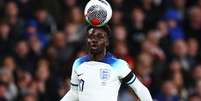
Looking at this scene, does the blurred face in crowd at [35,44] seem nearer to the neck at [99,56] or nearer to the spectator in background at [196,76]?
the spectator in background at [196,76]

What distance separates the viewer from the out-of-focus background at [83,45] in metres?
16.9

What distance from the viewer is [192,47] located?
18.9m

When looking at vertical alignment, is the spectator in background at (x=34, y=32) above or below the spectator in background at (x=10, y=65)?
above

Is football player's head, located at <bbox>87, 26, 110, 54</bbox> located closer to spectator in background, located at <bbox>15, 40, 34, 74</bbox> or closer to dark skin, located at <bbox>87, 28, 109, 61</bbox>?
dark skin, located at <bbox>87, 28, 109, 61</bbox>

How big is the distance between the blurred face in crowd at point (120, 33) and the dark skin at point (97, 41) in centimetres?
694

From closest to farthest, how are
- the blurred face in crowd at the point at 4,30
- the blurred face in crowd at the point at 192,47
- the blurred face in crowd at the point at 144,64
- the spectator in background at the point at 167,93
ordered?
the spectator in background at the point at 167,93, the blurred face in crowd at the point at 144,64, the blurred face in crowd at the point at 4,30, the blurred face in crowd at the point at 192,47

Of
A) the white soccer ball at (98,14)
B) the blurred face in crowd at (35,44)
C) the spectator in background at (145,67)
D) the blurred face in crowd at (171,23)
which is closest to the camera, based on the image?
the white soccer ball at (98,14)

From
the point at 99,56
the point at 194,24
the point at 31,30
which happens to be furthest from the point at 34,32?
the point at 99,56

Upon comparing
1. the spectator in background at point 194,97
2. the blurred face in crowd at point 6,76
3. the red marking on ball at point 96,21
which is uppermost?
the red marking on ball at point 96,21

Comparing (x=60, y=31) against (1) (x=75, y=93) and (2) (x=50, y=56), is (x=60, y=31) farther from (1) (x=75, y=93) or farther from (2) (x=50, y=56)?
(1) (x=75, y=93)

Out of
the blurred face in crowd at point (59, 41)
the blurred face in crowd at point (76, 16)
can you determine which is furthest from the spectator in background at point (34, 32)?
the blurred face in crowd at point (76, 16)

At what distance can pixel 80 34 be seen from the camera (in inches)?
722

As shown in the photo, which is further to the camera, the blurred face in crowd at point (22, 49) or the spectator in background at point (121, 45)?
the spectator in background at point (121, 45)

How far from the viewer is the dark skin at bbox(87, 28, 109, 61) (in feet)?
36.7
